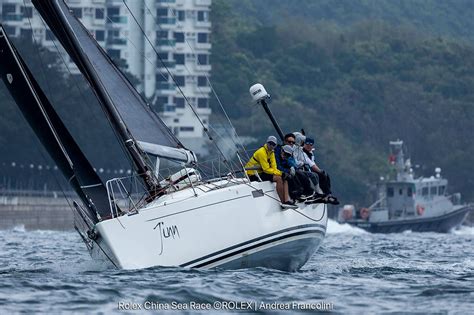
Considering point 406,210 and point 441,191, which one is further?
point 441,191

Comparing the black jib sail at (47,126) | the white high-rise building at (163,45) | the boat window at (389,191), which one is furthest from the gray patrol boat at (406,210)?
the black jib sail at (47,126)

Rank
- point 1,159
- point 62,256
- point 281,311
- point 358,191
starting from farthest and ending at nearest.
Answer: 1. point 358,191
2. point 1,159
3. point 62,256
4. point 281,311

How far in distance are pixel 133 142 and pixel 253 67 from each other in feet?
289

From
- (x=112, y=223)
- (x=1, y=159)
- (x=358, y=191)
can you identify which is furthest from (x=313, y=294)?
(x=358, y=191)

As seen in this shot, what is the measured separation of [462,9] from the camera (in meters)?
150

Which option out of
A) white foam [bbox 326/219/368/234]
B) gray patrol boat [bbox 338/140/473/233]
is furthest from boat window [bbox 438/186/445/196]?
white foam [bbox 326/219/368/234]

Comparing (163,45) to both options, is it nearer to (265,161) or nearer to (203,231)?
(265,161)

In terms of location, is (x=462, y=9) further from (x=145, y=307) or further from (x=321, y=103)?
(x=145, y=307)

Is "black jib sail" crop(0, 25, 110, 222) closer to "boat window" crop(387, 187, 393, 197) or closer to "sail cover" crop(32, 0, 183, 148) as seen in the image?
"sail cover" crop(32, 0, 183, 148)

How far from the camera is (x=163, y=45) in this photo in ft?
331

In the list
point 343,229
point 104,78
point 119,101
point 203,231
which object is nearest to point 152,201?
point 203,231

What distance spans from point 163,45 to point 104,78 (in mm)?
78676

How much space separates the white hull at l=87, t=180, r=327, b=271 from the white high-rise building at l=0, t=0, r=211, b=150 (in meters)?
73.7

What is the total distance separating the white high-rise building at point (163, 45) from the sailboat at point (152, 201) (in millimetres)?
72191
